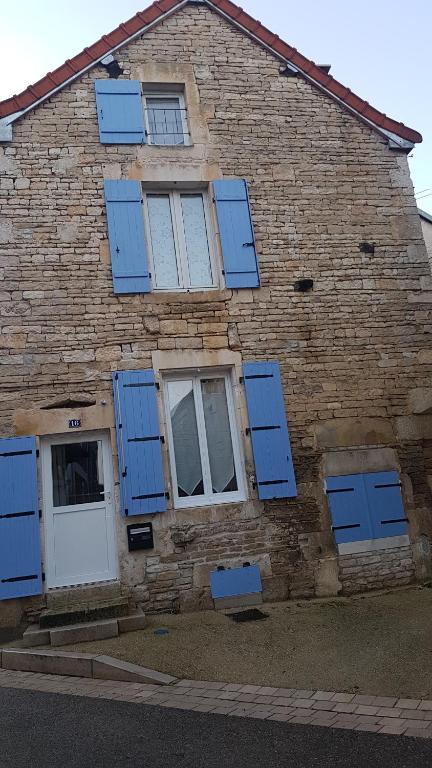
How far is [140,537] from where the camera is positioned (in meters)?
6.04

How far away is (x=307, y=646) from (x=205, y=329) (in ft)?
11.6

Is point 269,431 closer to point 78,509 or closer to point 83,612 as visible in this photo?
point 78,509

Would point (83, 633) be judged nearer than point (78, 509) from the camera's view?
Yes

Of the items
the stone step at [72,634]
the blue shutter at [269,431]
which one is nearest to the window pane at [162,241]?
the blue shutter at [269,431]

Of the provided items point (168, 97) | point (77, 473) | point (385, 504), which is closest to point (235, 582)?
point (385, 504)

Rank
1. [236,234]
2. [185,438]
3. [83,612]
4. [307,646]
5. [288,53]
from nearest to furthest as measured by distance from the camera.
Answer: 1. [307,646]
2. [83,612]
3. [185,438]
4. [236,234]
5. [288,53]

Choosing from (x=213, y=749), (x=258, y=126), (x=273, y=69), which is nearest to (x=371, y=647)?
(x=213, y=749)

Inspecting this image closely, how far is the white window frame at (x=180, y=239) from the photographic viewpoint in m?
6.91

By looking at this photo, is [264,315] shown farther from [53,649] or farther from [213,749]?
[213,749]

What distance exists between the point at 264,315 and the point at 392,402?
6.15 ft

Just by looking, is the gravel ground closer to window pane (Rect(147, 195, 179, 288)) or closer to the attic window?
the attic window

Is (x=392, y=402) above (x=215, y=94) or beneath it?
beneath

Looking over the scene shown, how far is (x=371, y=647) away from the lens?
4594mm

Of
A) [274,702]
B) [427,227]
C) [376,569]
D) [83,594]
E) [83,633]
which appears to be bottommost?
[274,702]
